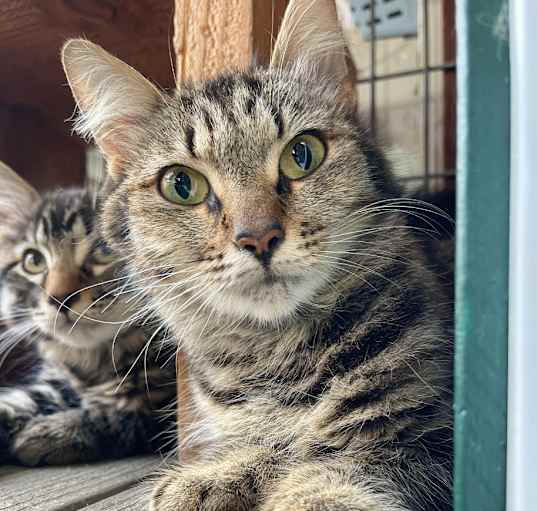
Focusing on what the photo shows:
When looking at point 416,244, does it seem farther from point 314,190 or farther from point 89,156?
point 89,156

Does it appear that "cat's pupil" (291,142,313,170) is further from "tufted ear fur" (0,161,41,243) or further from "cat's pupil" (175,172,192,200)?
"tufted ear fur" (0,161,41,243)

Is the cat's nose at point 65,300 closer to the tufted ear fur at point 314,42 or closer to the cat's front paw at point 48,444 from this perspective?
the cat's front paw at point 48,444

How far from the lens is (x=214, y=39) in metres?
1.24

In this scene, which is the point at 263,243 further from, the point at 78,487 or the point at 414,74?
the point at 414,74

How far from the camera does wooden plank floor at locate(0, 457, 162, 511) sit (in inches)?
40.2

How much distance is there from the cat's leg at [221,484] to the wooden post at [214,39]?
0.30 metres

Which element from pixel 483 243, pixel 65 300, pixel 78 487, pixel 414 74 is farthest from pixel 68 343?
pixel 414 74

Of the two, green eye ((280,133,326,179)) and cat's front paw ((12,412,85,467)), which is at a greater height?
green eye ((280,133,326,179))

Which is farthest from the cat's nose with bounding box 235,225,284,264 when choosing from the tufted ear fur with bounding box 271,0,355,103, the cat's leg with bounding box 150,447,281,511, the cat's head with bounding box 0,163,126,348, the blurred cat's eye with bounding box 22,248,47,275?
the blurred cat's eye with bounding box 22,248,47,275

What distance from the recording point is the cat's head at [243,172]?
944mm

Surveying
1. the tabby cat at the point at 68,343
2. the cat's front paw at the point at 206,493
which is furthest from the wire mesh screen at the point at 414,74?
the cat's front paw at the point at 206,493

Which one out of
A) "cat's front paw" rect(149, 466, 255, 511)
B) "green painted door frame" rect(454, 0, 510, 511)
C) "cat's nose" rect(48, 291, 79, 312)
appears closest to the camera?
"green painted door frame" rect(454, 0, 510, 511)

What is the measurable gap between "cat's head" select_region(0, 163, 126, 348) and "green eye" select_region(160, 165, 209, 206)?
372 mm

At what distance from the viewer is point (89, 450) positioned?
133 centimetres
